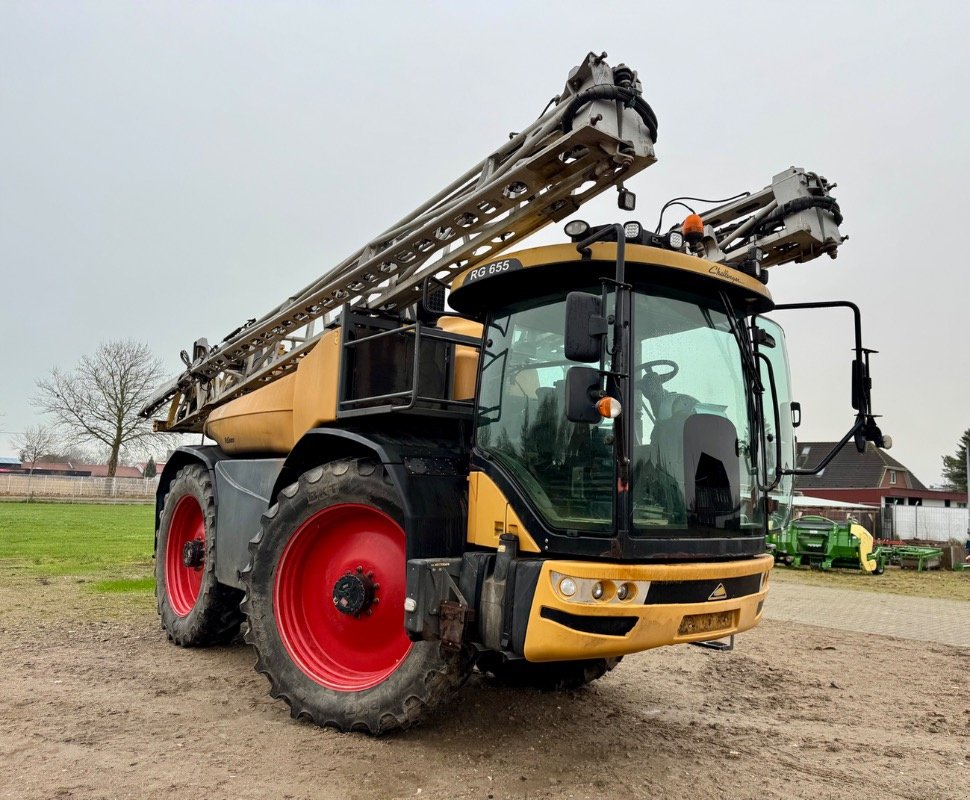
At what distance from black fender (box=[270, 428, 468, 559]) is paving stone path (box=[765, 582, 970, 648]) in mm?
6821

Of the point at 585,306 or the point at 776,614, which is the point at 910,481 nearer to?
the point at 776,614

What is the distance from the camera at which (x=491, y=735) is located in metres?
4.37

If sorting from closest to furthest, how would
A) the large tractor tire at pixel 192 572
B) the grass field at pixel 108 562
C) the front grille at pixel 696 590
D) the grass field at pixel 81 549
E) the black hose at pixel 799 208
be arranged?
the front grille at pixel 696 590, the black hose at pixel 799 208, the large tractor tire at pixel 192 572, the grass field at pixel 81 549, the grass field at pixel 108 562

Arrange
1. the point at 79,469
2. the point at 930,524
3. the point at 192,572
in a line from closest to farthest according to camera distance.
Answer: the point at 192,572, the point at 930,524, the point at 79,469

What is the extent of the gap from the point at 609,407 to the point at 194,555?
Result: 4401 millimetres

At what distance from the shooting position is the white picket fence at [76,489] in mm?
35094

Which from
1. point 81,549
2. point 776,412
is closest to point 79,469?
point 81,549

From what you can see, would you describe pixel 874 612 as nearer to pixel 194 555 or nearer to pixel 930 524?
pixel 194 555

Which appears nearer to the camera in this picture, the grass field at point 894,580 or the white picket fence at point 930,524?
the grass field at point 894,580

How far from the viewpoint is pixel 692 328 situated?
405 centimetres

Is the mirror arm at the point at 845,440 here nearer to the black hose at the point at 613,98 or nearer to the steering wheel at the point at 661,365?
the steering wheel at the point at 661,365

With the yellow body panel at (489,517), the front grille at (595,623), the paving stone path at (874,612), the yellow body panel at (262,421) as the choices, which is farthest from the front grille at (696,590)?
the paving stone path at (874,612)

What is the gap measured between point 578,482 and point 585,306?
33.5 inches

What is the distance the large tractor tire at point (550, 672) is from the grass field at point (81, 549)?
5.79 metres
